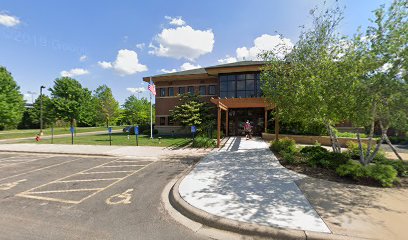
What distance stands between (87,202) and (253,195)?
4.81 m

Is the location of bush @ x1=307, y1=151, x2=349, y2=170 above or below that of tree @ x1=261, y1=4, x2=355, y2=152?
below

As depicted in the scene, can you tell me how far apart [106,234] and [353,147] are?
41.0 ft

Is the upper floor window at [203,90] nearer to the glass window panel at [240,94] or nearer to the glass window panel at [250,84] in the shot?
the glass window panel at [240,94]

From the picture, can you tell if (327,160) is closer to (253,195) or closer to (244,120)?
(253,195)

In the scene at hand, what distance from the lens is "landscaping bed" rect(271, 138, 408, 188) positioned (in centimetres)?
651

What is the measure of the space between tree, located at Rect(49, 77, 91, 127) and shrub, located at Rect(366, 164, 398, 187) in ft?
180

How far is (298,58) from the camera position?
1006 centimetres

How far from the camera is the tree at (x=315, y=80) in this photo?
283 inches

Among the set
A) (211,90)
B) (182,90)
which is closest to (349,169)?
(211,90)

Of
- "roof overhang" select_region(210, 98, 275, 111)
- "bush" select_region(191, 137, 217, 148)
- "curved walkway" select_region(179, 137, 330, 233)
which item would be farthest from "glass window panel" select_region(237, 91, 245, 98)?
"curved walkway" select_region(179, 137, 330, 233)

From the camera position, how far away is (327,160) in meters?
8.75

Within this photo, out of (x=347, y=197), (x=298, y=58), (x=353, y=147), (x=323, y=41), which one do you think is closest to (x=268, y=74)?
(x=298, y=58)

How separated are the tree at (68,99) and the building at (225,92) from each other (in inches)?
1249

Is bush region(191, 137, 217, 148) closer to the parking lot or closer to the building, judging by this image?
the building
